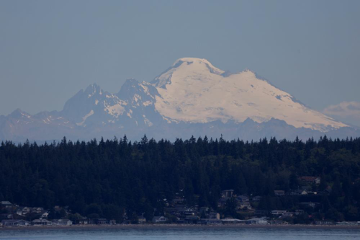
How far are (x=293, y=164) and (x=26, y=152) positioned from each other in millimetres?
56353

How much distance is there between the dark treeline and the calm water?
7562 millimetres

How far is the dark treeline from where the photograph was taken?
161250 millimetres

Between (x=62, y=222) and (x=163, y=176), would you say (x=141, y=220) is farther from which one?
(x=62, y=222)

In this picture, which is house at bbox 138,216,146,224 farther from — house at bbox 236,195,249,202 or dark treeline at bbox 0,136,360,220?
house at bbox 236,195,249,202

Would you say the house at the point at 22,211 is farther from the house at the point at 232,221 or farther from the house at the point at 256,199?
the house at the point at 256,199

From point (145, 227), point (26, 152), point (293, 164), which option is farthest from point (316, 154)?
point (26, 152)

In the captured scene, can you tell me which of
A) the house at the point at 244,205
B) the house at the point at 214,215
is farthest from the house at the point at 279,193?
the house at the point at 214,215

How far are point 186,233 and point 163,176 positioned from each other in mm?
28107

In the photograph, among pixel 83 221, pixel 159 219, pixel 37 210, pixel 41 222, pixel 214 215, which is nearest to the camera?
pixel 41 222

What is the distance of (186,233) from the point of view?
5778 inches

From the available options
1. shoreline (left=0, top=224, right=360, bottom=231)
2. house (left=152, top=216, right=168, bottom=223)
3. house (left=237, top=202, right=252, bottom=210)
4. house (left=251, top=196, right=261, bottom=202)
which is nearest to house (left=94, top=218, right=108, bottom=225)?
shoreline (left=0, top=224, right=360, bottom=231)

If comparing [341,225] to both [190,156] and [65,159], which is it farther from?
[65,159]

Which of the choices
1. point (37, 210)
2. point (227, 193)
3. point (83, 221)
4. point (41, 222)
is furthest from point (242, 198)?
point (37, 210)

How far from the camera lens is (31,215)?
158 meters
